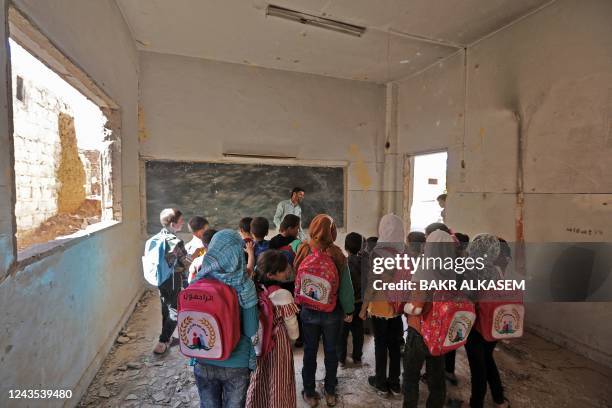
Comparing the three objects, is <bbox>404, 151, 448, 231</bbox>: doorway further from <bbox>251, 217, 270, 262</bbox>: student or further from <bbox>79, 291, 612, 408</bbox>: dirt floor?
<bbox>251, 217, 270, 262</bbox>: student

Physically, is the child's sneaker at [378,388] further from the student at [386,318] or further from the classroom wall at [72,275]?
the classroom wall at [72,275]

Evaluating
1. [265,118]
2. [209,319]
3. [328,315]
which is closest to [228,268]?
[209,319]

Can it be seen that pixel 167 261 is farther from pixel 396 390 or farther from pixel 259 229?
pixel 396 390

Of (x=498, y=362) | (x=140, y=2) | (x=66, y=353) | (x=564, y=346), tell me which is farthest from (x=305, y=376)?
(x=140, y=2)

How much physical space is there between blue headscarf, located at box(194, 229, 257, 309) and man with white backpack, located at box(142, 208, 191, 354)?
115 cm

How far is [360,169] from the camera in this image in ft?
15.6

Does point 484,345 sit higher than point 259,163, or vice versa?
point 259,163

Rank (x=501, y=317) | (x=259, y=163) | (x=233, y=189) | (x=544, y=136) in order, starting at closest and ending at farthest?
(x=501, y=317)
(x=544, y=136)
(x=233, y=189)
(x=259, y=163)

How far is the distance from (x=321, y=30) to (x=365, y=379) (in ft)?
10.9

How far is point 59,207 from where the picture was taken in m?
3.51

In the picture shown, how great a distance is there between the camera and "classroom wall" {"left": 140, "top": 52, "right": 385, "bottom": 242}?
12.5 ft

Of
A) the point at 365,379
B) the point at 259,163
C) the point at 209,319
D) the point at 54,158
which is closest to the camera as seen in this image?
the point at 209,319
